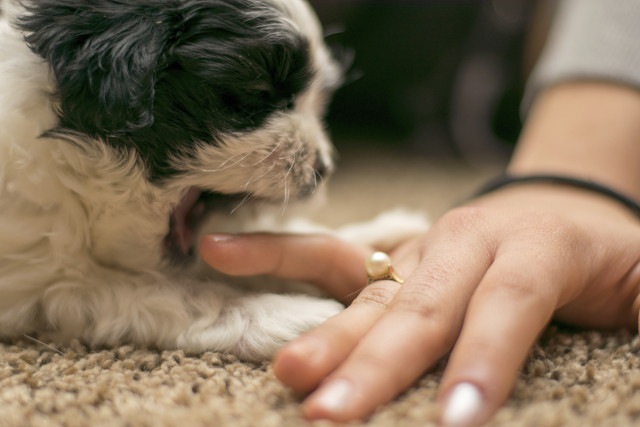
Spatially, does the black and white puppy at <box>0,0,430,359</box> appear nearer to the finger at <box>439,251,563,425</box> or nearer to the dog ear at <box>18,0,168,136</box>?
the dog ear at <box>18,0,168,136</box>

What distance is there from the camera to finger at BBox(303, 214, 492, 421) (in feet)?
2.31

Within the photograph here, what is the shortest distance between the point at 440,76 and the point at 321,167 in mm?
2181

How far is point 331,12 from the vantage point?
102 inches

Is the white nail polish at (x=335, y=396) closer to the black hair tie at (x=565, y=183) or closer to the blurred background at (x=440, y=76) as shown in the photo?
the black hair tie at (x=565, y=183)

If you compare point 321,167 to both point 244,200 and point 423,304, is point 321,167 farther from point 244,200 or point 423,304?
point 423,304

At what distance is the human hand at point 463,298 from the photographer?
0.72 m

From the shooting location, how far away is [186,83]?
3.22ft

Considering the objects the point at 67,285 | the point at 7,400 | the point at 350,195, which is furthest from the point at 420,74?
the point at 7,400

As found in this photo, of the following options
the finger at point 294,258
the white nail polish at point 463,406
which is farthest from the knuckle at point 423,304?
the finger at point 294,258

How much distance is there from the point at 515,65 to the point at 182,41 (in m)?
2.51

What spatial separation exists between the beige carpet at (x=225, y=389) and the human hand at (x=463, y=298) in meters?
0.03

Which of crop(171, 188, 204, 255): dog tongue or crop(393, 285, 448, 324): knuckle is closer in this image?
crop(393, 285, 448, 324): knuckle

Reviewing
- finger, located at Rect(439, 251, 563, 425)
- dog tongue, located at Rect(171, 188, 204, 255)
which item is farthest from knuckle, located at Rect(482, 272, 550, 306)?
dog tongue, located at Rect(171, 188, 204, 255)

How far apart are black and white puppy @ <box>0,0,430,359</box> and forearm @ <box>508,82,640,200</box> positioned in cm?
64
